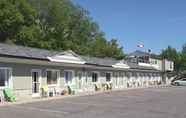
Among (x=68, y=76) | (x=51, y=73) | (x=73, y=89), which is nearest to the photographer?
(x=51, y=73)

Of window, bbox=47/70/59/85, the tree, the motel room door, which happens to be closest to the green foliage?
window, bbox=47/70/59/85

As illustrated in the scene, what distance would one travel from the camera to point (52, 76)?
28.3 m

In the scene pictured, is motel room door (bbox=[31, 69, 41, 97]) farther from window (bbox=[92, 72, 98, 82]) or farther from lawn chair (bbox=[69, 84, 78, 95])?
window (bbox=[92, 72, 98, 82])

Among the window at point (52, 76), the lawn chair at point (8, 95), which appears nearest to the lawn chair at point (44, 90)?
the window at point (52, 76)

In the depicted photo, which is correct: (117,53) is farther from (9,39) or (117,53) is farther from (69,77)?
(69,77)

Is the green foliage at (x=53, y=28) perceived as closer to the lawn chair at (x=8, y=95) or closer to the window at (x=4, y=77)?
the window at (x=4, y=77)

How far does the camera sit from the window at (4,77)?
22594 millimetres

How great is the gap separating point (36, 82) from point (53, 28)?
29.9 metres

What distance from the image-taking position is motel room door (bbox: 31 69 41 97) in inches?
1016

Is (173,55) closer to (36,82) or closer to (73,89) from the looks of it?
(73,89)

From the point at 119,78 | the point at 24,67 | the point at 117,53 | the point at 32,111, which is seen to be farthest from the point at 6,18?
the point at 117,53

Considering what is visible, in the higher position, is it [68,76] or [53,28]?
[53,28]

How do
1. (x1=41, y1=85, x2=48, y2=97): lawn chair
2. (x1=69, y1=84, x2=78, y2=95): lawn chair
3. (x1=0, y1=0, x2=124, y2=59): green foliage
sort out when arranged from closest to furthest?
(x1=41, y1=85, x2=48, y2=97): lawn chair, (x1=69, y1=84, x2=78, y2=95): lawn chair, (x1=0, y1=0, x2=124, y2=59): green foliage

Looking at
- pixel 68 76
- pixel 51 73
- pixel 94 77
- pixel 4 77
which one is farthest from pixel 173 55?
pixel 4 77
